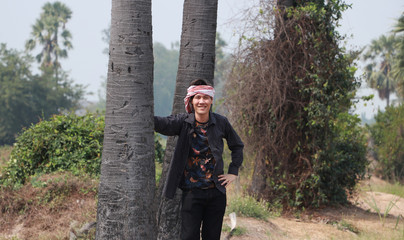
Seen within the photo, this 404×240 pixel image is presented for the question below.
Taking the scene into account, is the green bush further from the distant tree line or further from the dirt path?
the distant tree line

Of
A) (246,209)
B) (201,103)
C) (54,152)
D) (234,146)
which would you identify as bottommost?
(246,209)

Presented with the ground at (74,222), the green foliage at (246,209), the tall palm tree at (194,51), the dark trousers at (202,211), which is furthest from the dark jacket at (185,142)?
the green foliage at (246,209)

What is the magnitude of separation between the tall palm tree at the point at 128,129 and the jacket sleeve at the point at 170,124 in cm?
8

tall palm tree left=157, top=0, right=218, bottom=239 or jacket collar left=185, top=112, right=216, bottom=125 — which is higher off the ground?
tall palm tree left=157, top=0, right=218, bottom=239

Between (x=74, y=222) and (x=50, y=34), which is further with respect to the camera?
(x=50, y=34)

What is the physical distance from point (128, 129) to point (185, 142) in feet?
1.88

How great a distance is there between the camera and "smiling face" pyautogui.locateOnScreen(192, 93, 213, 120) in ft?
14.0

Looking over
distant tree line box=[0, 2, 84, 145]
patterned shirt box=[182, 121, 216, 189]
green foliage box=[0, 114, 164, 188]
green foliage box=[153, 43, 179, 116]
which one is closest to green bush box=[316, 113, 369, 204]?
green foliage box=[0, 114, 164, 188]

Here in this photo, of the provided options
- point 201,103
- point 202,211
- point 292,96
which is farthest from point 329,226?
point 201,103

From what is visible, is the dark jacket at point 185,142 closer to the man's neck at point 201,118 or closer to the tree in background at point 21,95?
the man's neck at point 201,118

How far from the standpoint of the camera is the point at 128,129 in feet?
14.4

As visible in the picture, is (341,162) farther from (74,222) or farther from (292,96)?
(74,222)

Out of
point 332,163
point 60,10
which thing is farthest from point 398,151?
point 60,10

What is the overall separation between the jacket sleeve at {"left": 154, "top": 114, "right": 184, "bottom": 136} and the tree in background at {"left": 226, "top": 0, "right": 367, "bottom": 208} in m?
5.43
